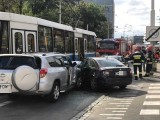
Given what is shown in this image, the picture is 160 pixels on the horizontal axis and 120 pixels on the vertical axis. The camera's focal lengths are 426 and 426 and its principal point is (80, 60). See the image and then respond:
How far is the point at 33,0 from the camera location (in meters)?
52.9

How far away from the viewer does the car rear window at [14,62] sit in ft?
43.4

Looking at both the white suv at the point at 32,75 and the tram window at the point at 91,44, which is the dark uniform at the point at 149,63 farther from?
the white suv at the point at 32,75

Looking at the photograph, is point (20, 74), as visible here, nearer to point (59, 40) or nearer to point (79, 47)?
point (59, 40)

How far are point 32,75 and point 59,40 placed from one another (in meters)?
12.4

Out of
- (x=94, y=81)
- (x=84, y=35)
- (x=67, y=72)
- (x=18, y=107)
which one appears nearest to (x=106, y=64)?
(x=94, y=81)

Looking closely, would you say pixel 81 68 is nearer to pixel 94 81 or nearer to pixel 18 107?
pixel 94 81

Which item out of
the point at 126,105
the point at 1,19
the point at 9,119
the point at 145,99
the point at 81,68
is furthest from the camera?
the point at 81,68

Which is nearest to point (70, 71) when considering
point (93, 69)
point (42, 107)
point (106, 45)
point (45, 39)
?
point (93, 69)

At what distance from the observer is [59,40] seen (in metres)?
24.9

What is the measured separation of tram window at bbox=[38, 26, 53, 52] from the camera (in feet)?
69.0

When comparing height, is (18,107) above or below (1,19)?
below

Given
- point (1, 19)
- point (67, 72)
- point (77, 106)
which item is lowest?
point (77, 106)

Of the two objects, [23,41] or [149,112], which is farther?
[23,41]

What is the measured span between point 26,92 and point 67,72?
2843mm
